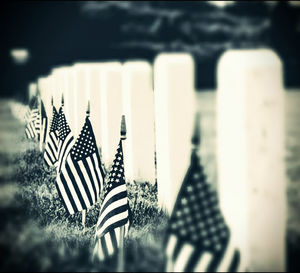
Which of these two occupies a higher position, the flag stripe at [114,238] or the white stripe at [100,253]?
the flag stripe at [114,238]

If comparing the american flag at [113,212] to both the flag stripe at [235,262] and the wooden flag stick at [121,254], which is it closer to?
the wooden flag stick at [121,254]

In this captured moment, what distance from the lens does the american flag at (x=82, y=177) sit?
312 cm

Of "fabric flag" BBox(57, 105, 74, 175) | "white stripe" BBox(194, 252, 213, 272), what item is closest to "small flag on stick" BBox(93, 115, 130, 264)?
"white stripe" BBox(194, 252, 213, 272)

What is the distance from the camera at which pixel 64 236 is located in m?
3.21

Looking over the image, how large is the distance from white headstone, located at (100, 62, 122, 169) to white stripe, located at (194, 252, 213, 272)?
2181 millimetres

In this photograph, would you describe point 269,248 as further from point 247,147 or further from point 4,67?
point 4,67

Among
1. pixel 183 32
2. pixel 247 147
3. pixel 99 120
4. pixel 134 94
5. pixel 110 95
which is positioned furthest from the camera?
pixel 183 32

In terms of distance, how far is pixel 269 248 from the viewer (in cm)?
172

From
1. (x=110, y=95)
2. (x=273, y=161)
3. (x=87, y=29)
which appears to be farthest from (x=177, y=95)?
(x=87, y=29)

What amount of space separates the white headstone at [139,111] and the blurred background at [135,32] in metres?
16.5

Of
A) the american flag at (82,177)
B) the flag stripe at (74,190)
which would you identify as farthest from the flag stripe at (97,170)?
the flag stripe at (74,190)

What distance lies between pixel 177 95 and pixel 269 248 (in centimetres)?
118

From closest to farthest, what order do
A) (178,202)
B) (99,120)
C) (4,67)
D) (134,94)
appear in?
(178,202), (134,94), (99,120), (4,67)

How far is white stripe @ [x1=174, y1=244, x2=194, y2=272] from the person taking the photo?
6.01ft
